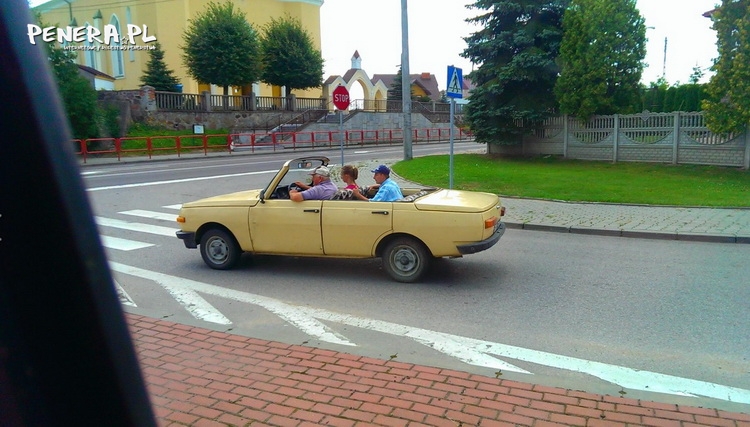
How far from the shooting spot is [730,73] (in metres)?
17.3

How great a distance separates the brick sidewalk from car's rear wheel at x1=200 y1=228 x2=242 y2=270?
9.81 ft

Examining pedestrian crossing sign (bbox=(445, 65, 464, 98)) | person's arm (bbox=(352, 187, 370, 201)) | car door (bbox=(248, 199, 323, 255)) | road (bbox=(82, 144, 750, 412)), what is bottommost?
road (bbox=(82, 144, 750, 412))

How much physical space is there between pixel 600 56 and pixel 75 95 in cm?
2572

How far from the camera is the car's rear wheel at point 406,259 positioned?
23.0ft

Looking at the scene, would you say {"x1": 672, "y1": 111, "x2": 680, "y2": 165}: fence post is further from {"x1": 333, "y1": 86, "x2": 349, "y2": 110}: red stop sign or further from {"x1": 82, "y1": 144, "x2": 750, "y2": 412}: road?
{"x1": 82, "y1": 144, "x2": 750, "y2": 412}: road

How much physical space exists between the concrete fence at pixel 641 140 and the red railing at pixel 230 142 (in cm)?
1236

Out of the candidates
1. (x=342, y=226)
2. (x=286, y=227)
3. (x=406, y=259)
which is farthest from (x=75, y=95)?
(x=406, y=259)

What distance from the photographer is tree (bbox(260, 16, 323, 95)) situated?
1754 inches

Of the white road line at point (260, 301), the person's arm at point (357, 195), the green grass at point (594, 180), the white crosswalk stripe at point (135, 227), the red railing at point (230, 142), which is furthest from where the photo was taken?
the red railing at point (230, 142)

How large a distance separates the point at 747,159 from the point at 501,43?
32.2ft

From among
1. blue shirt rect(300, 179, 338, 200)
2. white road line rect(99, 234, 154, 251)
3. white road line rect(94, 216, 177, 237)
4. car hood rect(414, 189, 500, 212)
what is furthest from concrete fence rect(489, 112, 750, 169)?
white road line rect(99, 234, 154, 251)

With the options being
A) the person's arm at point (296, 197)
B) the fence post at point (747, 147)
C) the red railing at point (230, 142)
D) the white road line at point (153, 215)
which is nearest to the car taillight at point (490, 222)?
the person's arm at point (296, 197)

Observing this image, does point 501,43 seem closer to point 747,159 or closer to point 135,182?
point 747,159

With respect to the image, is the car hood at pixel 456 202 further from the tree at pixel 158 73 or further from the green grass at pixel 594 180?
the tree at pixel 158 73
